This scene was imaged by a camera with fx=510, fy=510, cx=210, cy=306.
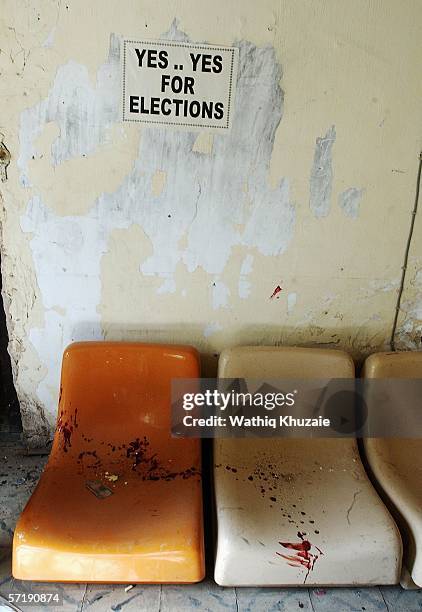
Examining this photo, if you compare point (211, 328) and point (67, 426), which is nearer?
point (67, 426)

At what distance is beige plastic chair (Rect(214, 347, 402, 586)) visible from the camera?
5.27 feet

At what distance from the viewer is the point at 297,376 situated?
2.05 meters

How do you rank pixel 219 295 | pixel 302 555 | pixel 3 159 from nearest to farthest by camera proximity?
pixel 302 555, pixel 3 159, pixel 219 295

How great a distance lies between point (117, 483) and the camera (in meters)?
1.83

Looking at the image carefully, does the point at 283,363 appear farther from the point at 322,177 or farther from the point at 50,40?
the point at 50,40

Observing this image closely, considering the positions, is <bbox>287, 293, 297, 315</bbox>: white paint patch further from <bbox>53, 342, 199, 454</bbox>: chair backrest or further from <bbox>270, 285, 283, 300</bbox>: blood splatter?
<bbox>53, 342, 199, 454</bbox>: chair backrest

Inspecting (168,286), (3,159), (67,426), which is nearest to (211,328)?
(168,286)

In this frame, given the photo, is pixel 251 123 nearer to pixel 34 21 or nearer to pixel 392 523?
pixel 34 21

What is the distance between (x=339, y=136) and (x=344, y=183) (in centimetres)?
18

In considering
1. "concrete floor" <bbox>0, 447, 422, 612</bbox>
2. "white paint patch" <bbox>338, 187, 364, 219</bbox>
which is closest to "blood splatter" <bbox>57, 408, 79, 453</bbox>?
"concrete floor" <bbox>0, 447, 422, 612</bbox>

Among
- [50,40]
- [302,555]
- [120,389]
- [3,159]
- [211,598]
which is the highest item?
[50,40]

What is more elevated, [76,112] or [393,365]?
[76,112]

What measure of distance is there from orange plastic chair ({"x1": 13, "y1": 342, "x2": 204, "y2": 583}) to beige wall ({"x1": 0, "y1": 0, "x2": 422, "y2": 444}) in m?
0.19

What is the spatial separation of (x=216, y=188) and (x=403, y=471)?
4.25ft
